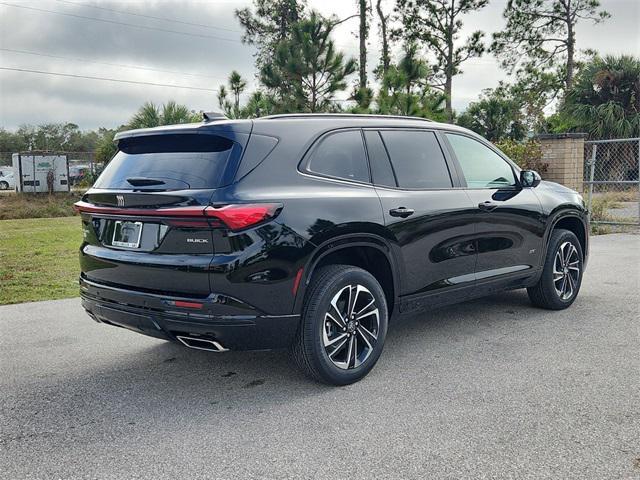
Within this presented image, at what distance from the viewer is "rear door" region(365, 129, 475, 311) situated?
4.48m

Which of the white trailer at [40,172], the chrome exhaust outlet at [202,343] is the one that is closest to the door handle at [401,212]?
the chrome exhaust outlet at [202,343]

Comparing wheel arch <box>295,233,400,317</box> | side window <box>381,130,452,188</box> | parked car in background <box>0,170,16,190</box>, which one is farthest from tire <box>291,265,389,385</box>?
parked car in background <box>0,170,16,190</box>

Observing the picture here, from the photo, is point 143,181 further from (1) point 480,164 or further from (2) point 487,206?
(1) point 480,164

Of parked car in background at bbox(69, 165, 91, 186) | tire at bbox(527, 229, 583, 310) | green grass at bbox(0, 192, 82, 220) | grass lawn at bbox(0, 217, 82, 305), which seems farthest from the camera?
parked car in background at bbox(69, 165, 91, 186)

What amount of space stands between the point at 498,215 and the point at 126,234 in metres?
3.07

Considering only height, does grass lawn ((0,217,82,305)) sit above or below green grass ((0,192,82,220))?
below

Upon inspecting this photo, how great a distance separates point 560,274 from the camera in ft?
20.0

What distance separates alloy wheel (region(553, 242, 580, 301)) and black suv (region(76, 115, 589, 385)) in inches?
51.0

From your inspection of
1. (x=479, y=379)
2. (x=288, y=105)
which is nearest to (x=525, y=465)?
(x=479, y=379)

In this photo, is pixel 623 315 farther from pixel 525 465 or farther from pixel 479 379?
pixel 525 465

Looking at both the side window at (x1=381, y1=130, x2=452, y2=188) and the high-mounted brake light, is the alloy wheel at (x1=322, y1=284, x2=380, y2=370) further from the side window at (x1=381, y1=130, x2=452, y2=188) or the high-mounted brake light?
the side window at (x1=381, y1=130, x2=452, y2=188)

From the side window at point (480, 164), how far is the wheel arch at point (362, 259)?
4.05 feet

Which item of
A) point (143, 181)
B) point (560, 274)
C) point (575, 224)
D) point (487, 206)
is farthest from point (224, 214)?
point (575, 224)

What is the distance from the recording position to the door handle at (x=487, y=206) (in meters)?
5.14
